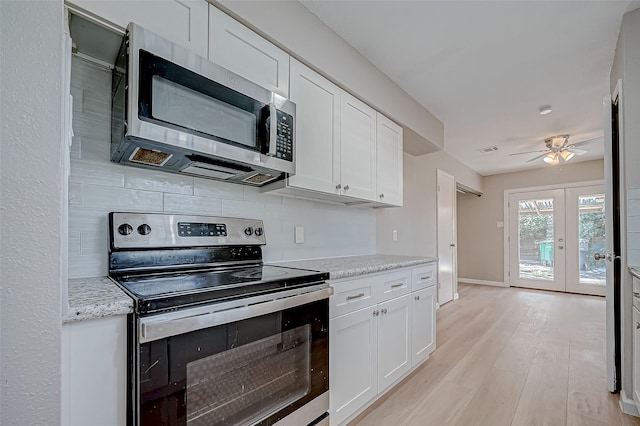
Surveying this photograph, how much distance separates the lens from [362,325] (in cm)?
178

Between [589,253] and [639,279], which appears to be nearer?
[639,279]

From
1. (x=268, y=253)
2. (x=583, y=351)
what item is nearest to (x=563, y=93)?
(x=583, y=351)

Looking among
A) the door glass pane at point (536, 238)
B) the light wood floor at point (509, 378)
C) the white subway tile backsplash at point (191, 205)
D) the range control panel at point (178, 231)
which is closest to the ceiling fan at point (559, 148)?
the door glass pane at point (536, 238)

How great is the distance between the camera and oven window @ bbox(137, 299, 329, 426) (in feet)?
2.98

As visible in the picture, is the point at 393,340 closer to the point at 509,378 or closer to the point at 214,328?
the point at 509,378

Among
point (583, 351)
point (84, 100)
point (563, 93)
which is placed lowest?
point (583, 351)

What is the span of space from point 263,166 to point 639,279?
6.59ft

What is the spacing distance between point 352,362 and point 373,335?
231 millimetres

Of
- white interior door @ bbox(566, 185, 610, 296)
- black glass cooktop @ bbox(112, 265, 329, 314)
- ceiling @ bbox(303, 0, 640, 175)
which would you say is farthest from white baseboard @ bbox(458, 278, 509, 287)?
black glass cooktop @ bbox(112, 265, 329, 314)

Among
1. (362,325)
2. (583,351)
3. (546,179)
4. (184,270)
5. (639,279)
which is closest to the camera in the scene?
(184,270)

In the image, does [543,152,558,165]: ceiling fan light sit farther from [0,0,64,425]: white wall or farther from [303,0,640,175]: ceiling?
[0,0,64,425]: white wall

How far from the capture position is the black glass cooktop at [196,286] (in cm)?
92

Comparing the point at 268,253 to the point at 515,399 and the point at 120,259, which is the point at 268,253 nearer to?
the point at 120,259

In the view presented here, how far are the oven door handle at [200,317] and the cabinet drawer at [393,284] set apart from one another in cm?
81
